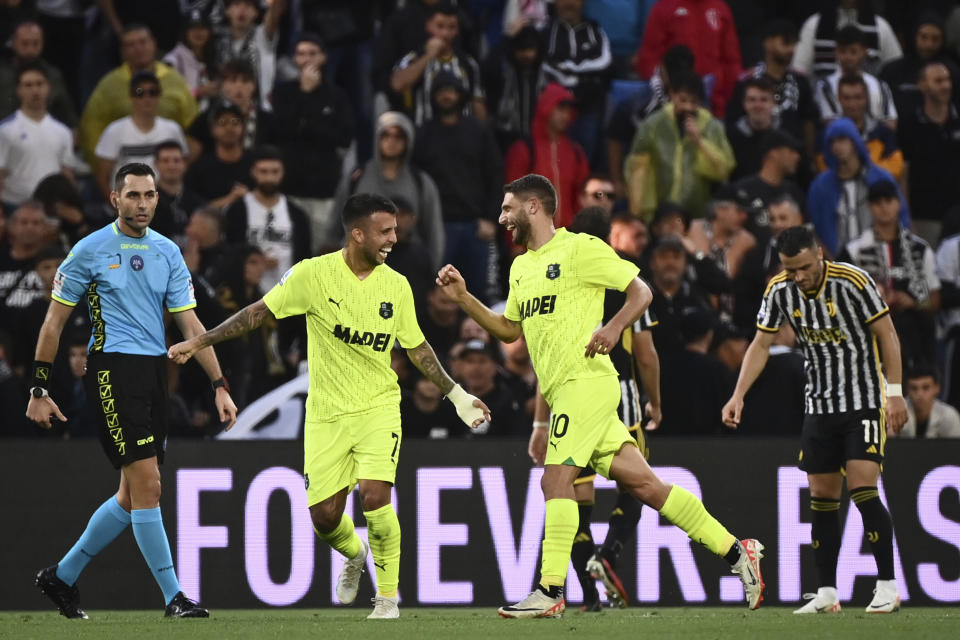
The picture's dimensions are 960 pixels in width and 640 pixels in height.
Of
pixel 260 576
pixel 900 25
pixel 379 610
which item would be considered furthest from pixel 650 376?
pixel 900 25

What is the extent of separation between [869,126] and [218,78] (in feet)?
20.8

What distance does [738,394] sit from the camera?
9836mm

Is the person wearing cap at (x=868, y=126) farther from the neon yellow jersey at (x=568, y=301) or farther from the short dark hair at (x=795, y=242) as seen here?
the neon yellow jersey at (x=568, y=301)

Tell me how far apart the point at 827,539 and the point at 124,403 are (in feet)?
13.8

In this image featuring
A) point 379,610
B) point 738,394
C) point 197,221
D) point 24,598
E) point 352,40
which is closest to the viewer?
point 379,610

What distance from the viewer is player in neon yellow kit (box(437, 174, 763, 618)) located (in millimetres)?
8711

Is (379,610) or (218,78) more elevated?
(218,78)

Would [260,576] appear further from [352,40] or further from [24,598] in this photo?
[352,40]

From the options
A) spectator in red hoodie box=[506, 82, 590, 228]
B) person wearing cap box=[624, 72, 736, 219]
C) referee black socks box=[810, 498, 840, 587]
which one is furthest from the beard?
referee black socks box=[810, 498, 840, 587]

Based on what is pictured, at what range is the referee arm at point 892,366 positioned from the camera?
9.51 m

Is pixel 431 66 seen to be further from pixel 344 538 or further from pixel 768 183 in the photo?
pixel 344 538

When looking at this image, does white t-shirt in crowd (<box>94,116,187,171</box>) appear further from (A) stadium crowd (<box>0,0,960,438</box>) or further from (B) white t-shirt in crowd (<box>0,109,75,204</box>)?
(B) white t-shirt in crowd (<box>0,109,75,204</box>)

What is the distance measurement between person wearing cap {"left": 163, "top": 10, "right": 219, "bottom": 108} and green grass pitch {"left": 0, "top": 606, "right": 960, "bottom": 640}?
A: 7.43 meters

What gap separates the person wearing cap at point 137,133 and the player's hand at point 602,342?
726 cm
